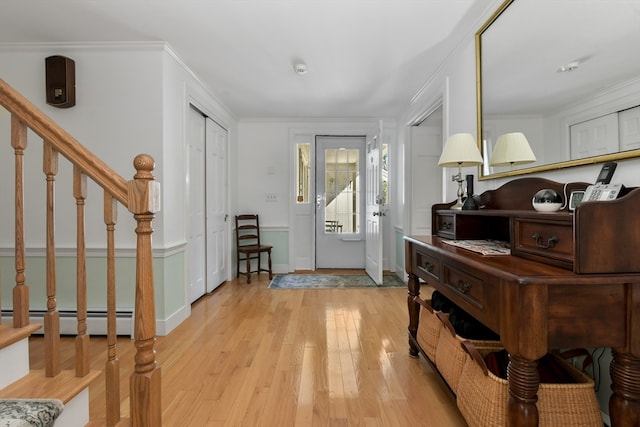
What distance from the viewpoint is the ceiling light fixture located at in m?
2.88

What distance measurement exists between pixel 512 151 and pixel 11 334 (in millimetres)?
2414

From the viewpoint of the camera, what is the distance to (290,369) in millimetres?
1987

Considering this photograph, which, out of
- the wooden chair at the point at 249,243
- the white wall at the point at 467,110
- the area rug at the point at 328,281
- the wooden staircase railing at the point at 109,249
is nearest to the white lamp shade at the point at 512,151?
the white wall at the point at 467,110

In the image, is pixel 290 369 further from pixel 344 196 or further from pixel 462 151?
pixel 344 196

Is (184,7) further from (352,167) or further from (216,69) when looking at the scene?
(352,167)

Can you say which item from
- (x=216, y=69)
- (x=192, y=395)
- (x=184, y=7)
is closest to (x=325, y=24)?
(x=184, y=7)

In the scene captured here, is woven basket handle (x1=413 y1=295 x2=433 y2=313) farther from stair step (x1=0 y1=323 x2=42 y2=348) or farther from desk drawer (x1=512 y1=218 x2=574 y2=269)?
stair step (x1=0 y1=323 x2=42 y2=348)

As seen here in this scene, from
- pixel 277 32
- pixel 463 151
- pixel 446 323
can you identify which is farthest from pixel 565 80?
pixel 277 32

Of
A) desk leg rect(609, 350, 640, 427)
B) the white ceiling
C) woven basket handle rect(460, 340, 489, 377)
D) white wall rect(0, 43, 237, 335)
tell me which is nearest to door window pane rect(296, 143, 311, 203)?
the white ceiling

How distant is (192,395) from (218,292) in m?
2.11

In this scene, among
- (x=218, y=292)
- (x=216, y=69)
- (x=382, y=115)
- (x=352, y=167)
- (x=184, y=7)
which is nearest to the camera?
(x=184, y=7)

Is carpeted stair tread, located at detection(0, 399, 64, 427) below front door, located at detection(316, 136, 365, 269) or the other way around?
below

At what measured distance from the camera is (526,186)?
66.4 inches

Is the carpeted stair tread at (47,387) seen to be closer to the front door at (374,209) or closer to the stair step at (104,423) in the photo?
the stair step at (104,423)
